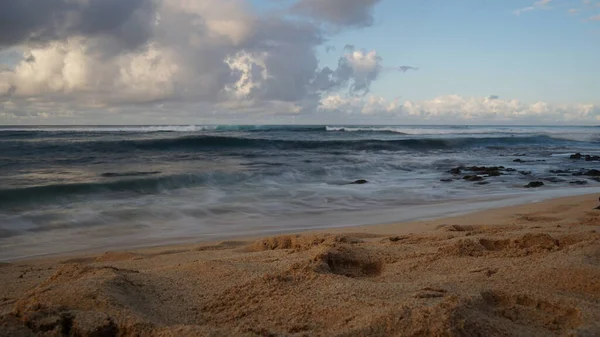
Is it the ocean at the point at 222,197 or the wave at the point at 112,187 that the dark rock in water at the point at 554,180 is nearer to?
the ocean at the point at 222,197

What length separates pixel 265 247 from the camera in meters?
4.39

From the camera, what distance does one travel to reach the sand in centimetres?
191

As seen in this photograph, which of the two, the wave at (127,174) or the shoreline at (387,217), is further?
the wave at (127,174)

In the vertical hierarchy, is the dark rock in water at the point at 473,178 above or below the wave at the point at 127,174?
below

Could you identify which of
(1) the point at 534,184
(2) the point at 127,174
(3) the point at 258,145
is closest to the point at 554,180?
(1) the point at 534,184

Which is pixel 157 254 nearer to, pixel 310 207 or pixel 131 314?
pixel 131 314

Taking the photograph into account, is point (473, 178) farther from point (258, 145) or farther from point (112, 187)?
point (258, 145)

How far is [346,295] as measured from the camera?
2275mm

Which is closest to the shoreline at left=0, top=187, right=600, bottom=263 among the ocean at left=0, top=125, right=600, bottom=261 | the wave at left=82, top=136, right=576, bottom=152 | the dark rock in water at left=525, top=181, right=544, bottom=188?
the ocean at left=0, top=125, right=600, bottom=261

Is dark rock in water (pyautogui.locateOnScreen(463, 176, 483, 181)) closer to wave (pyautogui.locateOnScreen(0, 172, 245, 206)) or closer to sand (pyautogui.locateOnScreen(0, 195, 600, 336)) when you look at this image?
wave (pyautogui.locateOnScreen(0, 172, 245, 206))

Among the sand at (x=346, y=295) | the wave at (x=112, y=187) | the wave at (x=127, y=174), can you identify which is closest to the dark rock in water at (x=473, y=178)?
the wave at (x=112, y=187)

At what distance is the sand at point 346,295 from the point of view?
1907mm

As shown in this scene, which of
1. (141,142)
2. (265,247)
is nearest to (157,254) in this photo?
(265,247)

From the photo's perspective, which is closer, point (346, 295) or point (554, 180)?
point (346, 295)
